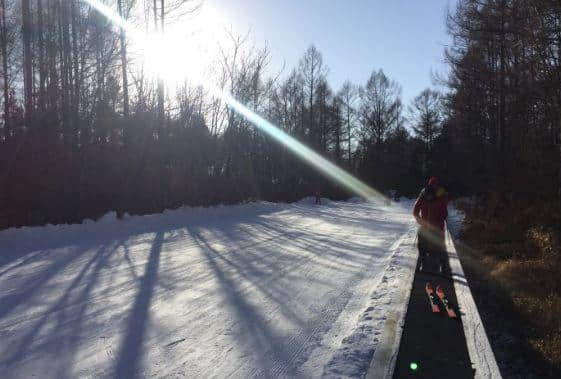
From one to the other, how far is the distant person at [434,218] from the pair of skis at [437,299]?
1530mm

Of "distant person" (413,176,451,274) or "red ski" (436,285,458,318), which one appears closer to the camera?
"red ski" (436,285,458,318)

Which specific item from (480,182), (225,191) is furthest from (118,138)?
(480,182)

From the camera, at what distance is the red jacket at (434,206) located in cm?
934

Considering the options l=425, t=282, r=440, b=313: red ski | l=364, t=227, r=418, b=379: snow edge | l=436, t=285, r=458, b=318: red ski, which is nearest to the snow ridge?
l=364, t=227, r=418, b=379: snow edge

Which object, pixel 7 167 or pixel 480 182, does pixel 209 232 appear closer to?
pixel 7 167

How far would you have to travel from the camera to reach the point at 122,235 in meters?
13.4

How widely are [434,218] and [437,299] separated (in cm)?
280

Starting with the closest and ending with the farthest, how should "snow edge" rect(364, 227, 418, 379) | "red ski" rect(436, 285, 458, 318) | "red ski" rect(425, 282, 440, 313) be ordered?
"snow edge" rect(364, 227, 418, 379) < "red ski" rect(436, 285, 458, 318) < "red ski" rect(425, 282, 440, 313)

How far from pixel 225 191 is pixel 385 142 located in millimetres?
40861

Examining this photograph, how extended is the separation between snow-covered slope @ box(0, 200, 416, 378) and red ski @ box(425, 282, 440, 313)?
491 millimetres

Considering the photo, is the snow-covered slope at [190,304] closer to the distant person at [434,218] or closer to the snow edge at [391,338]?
the snow edge at [391,338]

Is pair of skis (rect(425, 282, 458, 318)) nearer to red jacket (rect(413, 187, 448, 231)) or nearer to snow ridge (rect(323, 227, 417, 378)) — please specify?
snow ridge (rect(323, 227, 417, 378))

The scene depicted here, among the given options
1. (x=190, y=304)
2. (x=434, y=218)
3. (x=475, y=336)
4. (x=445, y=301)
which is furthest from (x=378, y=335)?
(x=434, y=218)

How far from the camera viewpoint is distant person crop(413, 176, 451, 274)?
366 inches
